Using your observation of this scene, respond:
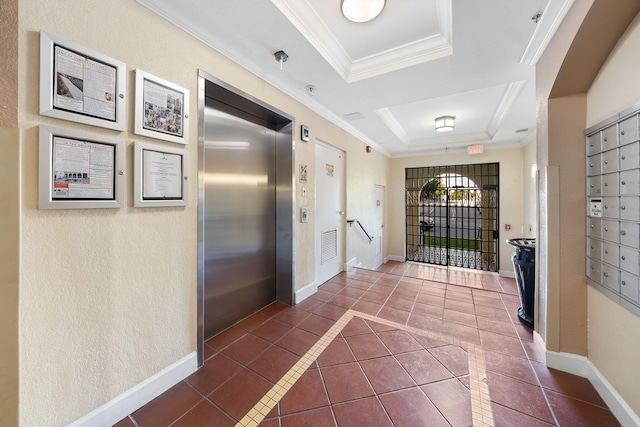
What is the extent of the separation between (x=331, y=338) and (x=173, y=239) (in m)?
1.58

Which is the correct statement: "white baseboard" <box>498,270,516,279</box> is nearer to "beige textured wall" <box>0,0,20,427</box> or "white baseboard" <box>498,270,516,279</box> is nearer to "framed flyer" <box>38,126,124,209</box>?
"framed flyer" <box>38,126,124,209</box>

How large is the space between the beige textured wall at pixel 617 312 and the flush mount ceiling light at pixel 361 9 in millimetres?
1483

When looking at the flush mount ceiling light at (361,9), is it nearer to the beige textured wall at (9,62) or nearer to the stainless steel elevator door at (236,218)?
the stainless steel elevator door at (236,218)

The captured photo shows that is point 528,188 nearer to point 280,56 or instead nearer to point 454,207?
point 454,207

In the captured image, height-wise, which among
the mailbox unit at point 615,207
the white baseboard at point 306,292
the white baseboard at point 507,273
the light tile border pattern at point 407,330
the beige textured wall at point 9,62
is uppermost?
the beige textured wall at point 9,62

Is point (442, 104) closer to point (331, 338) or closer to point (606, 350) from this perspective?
point (606, 350)

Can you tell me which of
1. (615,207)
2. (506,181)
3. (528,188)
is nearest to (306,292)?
(615,207)

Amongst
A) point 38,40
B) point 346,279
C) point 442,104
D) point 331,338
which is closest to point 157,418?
point 331,338

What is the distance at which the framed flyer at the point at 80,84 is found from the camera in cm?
111

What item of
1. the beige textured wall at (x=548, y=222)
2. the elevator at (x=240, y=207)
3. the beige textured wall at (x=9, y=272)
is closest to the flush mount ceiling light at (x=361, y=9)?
the elevator at (x=240, y=207)

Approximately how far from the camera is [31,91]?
1078 millimetres

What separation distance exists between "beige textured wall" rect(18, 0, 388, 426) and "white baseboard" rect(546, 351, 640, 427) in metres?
2.71

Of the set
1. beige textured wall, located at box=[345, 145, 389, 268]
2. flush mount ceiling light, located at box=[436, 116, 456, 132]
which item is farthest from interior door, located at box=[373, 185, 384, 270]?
flush mount ceiling light, located at box=[436, 116, 456, 132]

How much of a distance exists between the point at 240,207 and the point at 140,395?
1578 millimetres
